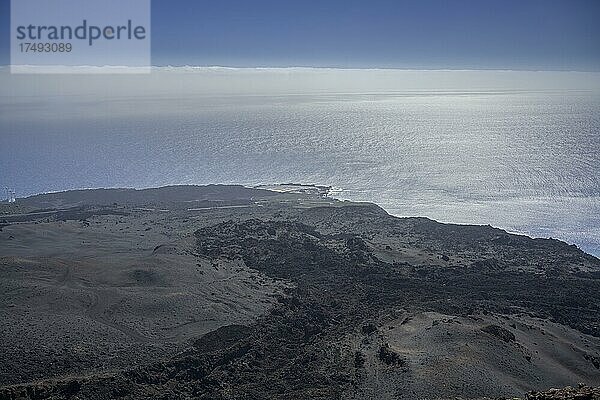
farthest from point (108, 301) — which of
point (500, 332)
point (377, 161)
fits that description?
point (377, 161)

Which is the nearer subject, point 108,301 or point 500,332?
point 500,332

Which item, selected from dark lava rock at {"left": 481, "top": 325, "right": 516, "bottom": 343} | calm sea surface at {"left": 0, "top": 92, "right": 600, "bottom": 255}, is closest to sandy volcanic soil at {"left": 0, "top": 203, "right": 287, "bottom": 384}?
dark lava rock at {"left": 481, "top": 325, "right": 516, "bottom": 343}

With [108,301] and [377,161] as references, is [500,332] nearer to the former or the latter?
[108,301]

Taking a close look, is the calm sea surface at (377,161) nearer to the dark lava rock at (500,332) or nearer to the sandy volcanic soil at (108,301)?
the dark lava rock at (500,332)

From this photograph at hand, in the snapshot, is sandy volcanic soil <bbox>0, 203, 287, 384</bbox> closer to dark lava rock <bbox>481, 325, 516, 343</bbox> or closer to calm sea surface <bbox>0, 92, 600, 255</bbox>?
dark lava rock <bbox>481, 325, 516, 343</bbox>

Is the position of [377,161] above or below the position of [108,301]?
above

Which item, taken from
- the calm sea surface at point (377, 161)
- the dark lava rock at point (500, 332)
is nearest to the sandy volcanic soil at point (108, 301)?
the dark lava rock at point (500, 332)


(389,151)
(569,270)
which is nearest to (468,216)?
(569,270)

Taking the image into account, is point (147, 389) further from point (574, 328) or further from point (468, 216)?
point (468, 216)
